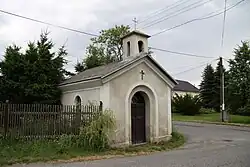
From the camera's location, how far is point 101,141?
50.6ft

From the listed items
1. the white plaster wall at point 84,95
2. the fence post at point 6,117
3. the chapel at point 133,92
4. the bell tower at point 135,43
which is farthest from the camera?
the bell tower at point 135,43

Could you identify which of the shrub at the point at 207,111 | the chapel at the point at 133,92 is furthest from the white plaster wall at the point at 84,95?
the shrub at the point at 207,111

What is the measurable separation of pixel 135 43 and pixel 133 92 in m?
3.32

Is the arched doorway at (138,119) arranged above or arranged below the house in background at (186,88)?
below

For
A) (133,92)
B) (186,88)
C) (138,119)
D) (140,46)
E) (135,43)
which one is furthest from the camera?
(186,88)

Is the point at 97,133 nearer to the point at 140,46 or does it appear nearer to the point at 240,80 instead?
the point at 140,46

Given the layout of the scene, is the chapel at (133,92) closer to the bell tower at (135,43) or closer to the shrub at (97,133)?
the bell tower at (135,43)

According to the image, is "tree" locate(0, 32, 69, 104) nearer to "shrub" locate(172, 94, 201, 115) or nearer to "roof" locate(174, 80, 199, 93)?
"shrub" locate(172, 94, 201, 115)

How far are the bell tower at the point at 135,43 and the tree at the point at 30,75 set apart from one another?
208 inches

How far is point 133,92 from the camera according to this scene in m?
18.4

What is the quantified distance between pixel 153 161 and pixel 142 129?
6616 millimetres

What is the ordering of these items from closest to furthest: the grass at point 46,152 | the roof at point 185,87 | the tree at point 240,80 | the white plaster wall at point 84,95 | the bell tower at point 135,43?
1. the grass at point 46,152
2. the white plaster wall at point 84,95
3. the bell tower at point 135,43
4. the tree at point 240,80
5. the roof at point 185,87

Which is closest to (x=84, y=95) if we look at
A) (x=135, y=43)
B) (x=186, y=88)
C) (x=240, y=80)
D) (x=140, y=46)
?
(x=135, y=43)

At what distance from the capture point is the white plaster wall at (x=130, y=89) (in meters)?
17.3
